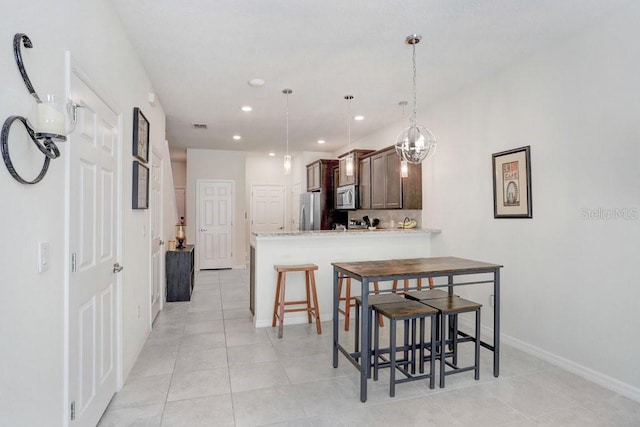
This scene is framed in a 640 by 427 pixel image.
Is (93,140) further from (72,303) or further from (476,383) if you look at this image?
(476,383)

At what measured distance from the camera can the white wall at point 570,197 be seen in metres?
2.47

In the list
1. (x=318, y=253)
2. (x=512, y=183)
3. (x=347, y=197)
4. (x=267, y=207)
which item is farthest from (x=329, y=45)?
(x=267, y=207)

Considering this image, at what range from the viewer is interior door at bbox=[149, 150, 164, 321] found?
4.08 meters

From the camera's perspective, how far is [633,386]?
243 centimetres

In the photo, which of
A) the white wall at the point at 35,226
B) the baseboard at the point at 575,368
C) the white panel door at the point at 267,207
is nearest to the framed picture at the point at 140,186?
the white wall at the point at 35,226

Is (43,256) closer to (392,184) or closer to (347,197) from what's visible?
(392,184)

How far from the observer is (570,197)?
2842mm

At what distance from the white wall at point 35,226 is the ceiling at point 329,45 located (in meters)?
0.83

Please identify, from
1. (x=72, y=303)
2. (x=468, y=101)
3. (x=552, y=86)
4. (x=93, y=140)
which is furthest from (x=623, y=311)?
(x=93, y=140)

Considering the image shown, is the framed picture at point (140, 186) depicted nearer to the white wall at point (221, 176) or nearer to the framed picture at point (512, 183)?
the framed picture at point (512, 183)

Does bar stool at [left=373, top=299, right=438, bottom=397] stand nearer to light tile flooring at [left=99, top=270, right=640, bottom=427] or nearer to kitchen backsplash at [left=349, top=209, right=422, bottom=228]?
light tile flooring at [left=99, top=270, right=640, bottom=427]

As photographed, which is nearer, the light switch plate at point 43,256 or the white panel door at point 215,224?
the light switch plate at point 43,256

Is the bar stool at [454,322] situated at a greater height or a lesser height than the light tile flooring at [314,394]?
greater

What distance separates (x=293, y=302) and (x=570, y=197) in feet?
9.24
